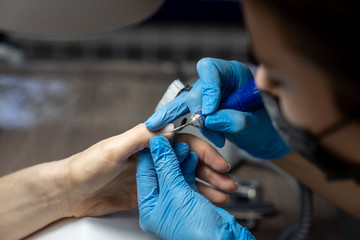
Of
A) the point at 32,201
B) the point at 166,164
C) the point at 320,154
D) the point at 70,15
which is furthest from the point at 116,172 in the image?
the point at 320,154

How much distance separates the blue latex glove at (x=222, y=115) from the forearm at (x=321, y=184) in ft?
0.19

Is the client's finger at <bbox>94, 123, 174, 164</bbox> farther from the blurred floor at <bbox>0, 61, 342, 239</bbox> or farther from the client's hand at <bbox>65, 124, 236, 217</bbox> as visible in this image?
the blurred floor at <bbox>0, 61, 342, 239</bbox>

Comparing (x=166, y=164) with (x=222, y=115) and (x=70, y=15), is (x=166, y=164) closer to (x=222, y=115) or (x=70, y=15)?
(x=222, y=115)

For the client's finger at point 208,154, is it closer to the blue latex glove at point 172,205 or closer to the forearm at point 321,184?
the blue latex glove at point 172,205

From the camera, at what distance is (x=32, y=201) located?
0.96 metres

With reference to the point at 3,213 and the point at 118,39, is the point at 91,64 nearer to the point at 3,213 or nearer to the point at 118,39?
the point at 118,39

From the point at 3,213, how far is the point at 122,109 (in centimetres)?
64

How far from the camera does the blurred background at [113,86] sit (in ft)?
4.08

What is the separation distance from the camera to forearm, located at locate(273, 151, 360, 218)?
3.03 ft

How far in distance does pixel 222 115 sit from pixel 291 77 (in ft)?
1.16

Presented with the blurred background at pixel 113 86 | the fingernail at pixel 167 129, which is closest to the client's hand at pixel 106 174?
the fingernail at pixel 167 129

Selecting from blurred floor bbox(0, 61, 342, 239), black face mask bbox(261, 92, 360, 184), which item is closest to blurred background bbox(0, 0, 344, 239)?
blurred floor bbox(0, 61, 342, 239)

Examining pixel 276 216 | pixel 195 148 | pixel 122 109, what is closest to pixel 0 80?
pixel 122 109

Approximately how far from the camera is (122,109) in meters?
1.49
